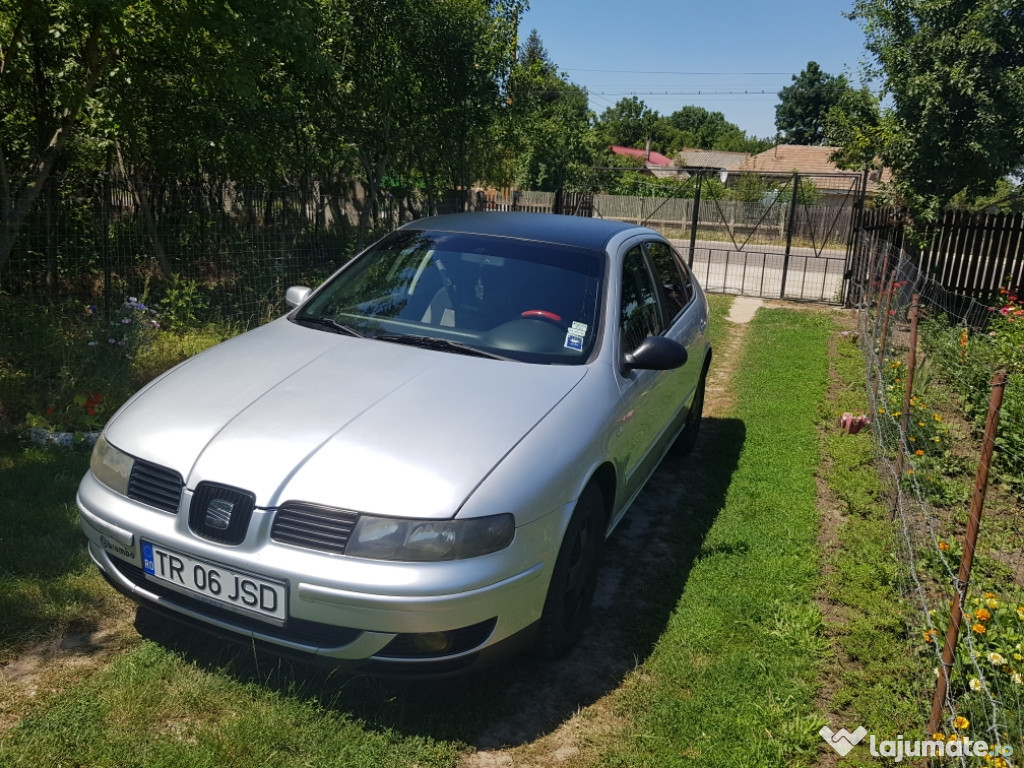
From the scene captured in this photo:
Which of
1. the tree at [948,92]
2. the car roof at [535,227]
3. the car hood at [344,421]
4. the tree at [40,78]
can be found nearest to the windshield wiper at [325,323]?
the car hood at [344,421]

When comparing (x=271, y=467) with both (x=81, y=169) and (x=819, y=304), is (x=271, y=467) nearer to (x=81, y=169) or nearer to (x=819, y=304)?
(x=81, y=169)

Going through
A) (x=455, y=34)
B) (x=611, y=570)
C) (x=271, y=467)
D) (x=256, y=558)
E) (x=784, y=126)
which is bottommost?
(x=611, y=570)

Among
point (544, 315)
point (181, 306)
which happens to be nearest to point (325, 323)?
point (544, 315)

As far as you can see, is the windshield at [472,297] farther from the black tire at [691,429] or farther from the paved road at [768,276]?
the paved road at [768,276]

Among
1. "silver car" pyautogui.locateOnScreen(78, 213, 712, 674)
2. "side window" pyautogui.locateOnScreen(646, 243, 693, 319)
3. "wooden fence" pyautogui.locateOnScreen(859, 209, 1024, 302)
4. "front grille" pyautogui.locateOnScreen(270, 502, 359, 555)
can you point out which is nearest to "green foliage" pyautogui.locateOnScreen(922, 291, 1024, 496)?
"side window" pyautogui.locateOnScreen(646, 243, 693, 319)

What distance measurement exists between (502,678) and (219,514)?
1292mm

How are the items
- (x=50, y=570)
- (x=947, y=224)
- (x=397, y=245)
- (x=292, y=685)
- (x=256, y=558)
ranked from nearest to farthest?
(x=256, y=558) → (x=292, y=685) → (x=50, y=570) → (x=397, y=245) → (x=947, y=224)

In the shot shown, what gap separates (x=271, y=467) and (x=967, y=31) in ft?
43.6

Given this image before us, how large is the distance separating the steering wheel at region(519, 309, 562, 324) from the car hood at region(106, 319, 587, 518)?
391 millimetres

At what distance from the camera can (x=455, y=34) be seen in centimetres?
1257

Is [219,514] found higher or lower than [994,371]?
higher

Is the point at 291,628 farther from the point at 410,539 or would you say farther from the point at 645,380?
the point at 645,380

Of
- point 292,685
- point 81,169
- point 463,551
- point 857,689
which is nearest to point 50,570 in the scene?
point 292,685

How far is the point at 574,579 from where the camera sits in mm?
3230
